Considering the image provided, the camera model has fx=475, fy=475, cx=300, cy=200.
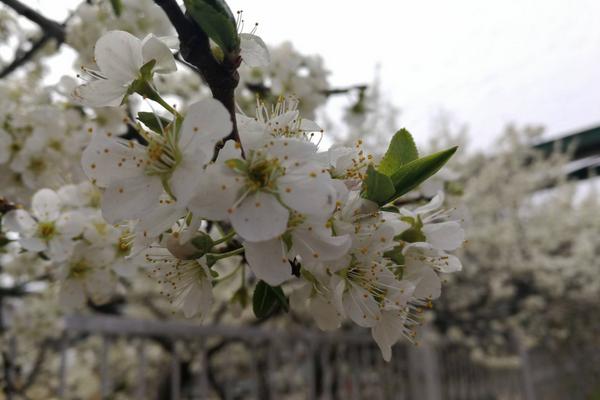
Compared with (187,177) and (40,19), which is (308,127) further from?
(40,19)

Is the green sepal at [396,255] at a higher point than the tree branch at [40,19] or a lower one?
lower

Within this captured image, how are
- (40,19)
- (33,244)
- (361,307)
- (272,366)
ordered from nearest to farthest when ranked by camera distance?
1. (361,307)
2. (33,244)
3. (40,19)
4. (272,366)

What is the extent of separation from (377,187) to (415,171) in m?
0.04

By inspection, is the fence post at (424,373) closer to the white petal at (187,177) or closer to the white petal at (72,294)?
the white petal at (72,294)

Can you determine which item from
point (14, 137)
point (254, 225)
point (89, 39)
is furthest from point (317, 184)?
point (89, 39)

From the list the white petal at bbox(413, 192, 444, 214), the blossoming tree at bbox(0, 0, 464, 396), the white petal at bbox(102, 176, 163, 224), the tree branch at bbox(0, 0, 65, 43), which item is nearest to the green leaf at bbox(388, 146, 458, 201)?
the blossoming tree at bbox(0, 0, 464, 396)

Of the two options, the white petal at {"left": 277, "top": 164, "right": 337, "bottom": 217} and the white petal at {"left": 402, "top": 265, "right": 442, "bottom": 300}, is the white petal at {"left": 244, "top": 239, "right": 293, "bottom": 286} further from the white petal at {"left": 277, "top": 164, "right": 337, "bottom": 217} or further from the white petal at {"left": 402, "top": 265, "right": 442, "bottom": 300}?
the white petal at {"left": 402, "top": 265, "right": 442, "bottom": 300}

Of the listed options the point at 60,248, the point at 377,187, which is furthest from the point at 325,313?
the point at 60,248

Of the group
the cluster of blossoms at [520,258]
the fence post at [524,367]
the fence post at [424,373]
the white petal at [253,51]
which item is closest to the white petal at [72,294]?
the white petal at [253,51]

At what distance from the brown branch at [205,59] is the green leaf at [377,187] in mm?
117

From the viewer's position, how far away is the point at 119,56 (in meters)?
0.43

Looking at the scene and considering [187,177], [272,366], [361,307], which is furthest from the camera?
[272,366]

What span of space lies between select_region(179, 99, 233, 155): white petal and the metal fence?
42.3 inches

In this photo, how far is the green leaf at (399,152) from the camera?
1.47 feet
